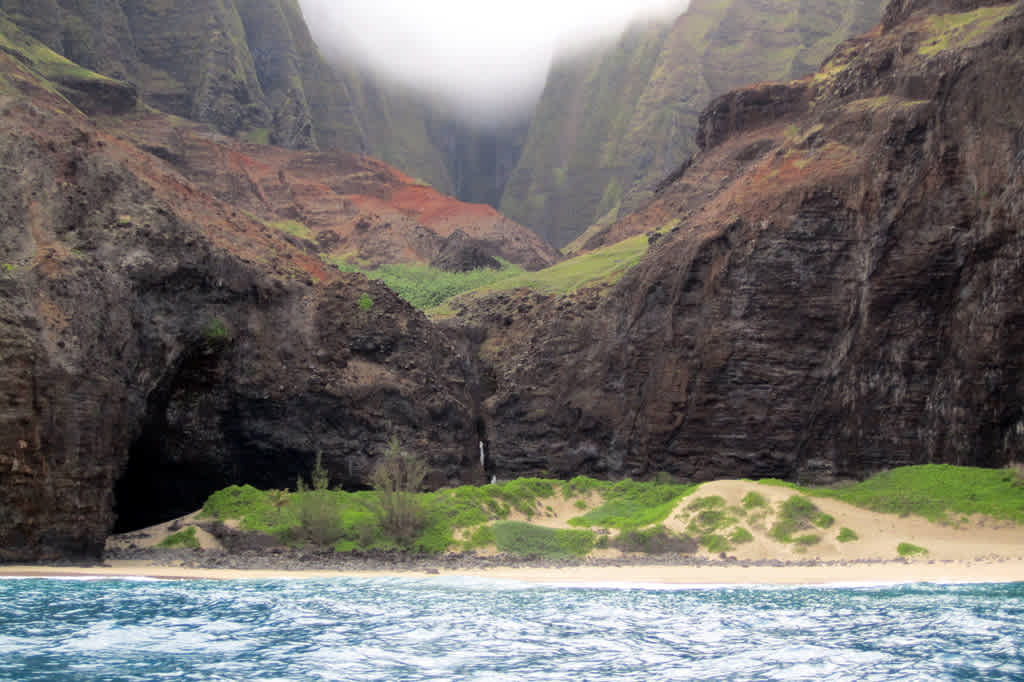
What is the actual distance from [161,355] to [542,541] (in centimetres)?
1781

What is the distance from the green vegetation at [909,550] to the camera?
31.8 meters

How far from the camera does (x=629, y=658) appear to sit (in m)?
18.8

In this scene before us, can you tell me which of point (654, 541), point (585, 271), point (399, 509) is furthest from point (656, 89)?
point (399, 509)

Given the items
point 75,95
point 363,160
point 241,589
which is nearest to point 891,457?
point 241,589

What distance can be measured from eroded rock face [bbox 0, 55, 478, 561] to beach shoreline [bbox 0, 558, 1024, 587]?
218 cm

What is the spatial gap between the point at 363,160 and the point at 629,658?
121544mm

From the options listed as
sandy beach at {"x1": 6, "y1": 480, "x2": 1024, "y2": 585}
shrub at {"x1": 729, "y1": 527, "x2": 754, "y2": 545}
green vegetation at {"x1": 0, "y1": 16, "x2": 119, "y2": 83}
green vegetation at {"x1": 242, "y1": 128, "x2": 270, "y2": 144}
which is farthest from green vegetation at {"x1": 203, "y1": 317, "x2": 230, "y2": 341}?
green vegetation at {"x1": 242, "y1": 128, "x2": 270, "y2": 144}

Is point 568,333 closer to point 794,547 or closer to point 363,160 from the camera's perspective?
point 794,547

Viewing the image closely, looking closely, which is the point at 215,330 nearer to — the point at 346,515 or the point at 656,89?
the point at 346,515

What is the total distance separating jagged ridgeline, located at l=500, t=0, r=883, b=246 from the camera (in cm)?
14175

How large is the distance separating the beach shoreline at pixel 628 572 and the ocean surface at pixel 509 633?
1455 millimetres

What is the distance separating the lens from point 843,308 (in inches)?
1777

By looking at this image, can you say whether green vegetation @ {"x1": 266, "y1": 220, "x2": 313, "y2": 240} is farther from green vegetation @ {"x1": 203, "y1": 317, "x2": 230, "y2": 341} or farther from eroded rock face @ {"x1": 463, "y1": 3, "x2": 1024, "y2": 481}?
green vegetation @ {"x1": 203, "y1": 317, "x2": 230, "y2": 341}

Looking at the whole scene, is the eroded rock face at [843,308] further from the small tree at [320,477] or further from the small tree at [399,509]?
the small tree at [320,477]
